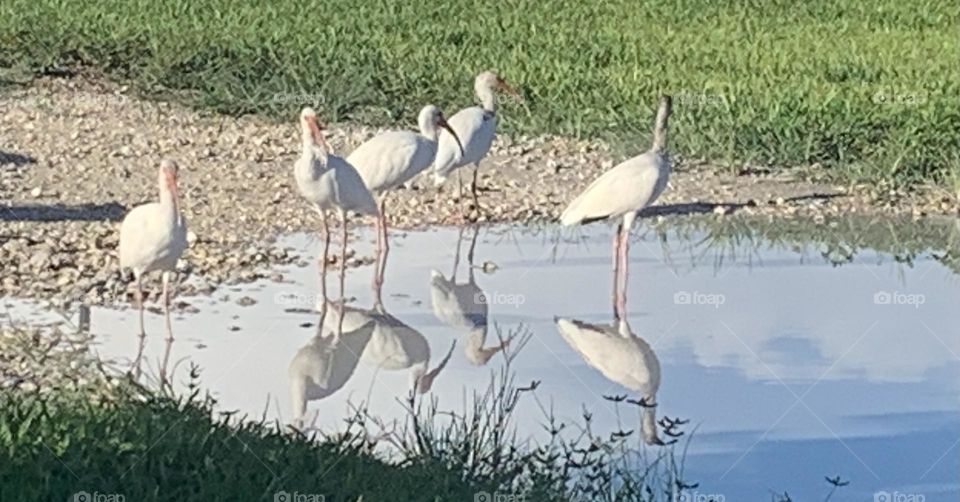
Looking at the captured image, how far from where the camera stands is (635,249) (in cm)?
1238

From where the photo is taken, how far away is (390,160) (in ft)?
41.5

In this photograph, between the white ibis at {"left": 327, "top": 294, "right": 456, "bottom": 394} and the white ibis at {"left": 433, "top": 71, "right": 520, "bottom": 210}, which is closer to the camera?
the white ibis at {"left": 327, "top": 294, "right": 456, "bottom": 394}

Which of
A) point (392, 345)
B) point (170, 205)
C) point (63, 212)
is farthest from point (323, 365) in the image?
point (63, 212)

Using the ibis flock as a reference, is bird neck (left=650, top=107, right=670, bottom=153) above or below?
above

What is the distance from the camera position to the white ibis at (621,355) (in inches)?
347

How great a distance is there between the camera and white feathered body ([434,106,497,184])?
1351 centimetres

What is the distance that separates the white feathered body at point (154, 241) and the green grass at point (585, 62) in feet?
17.5

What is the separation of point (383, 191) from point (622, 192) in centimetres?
144

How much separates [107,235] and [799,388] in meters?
4.39

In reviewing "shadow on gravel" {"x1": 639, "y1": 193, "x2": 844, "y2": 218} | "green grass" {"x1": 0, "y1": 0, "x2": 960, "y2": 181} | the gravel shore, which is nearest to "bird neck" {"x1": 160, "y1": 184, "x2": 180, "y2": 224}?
the gravel shore

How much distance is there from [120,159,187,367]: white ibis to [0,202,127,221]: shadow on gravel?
7.43ft

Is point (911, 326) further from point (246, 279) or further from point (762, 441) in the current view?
→ point (246, 279)

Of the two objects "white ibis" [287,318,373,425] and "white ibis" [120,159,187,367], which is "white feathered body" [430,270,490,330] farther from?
"white ibis" [120,159,187,367]

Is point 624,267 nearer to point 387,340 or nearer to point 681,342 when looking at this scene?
point 681,342
